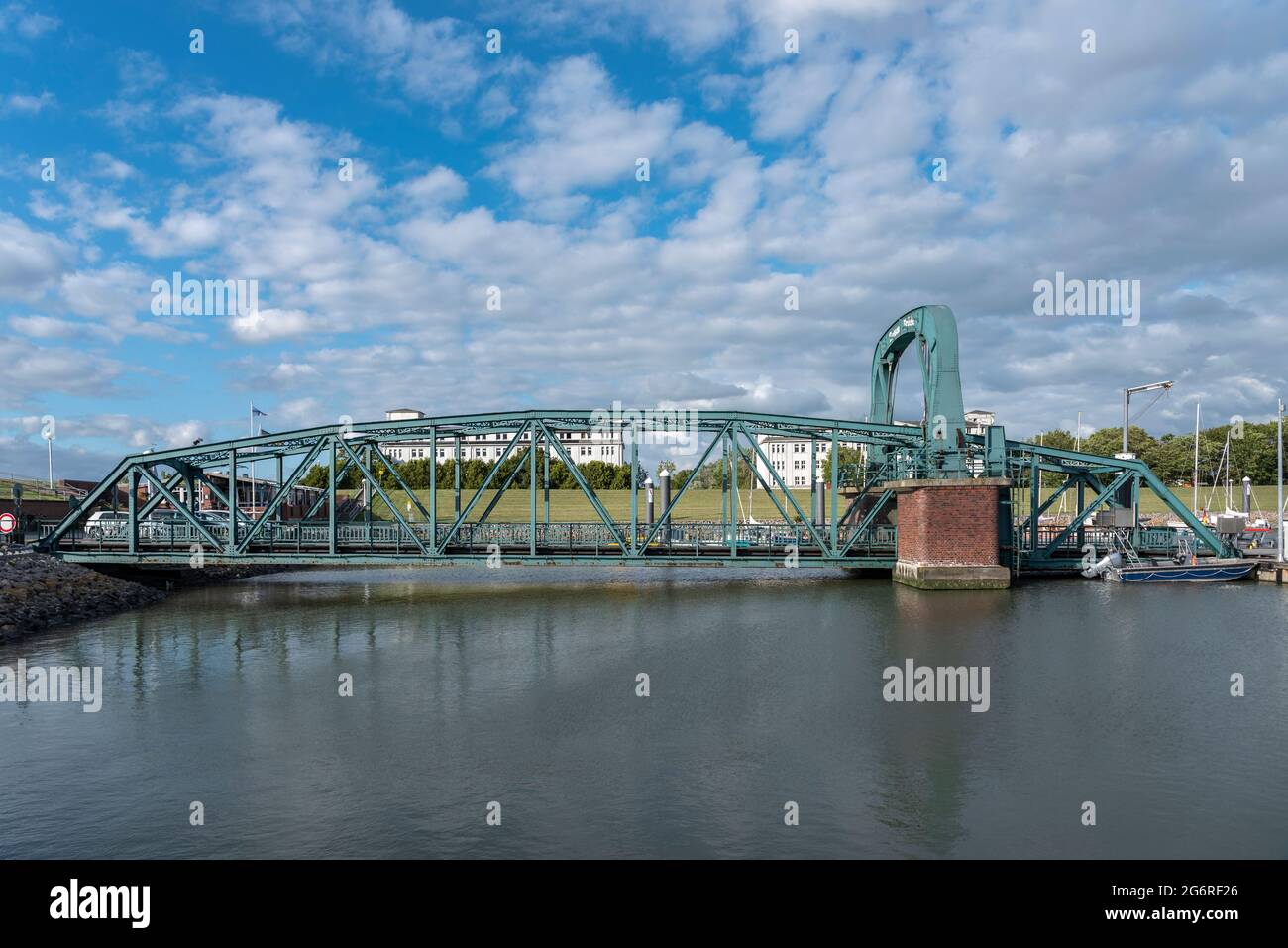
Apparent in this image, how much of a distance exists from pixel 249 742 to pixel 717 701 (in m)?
8.89

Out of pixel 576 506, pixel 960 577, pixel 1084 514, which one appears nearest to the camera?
pixel 960 577

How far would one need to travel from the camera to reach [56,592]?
31.5 metres

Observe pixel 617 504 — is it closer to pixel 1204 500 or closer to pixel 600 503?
pixel 600 503

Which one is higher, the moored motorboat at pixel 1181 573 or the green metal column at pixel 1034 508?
the green metal column at pixel 1034 508

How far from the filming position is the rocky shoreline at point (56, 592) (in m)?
27.9


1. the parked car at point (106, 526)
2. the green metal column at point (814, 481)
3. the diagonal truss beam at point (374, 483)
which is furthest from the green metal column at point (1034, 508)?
the parked car at point (106, 526)

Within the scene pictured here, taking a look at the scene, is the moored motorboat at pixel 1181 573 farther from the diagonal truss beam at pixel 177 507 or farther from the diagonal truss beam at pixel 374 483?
the diagonal truss beam at pixel 177 507

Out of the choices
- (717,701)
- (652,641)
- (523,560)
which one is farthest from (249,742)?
(523,560)

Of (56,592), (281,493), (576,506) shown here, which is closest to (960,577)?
(281,493)

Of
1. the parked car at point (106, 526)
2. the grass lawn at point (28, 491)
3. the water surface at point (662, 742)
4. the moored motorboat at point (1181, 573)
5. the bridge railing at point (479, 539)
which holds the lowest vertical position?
the water surface at point (662, 742)

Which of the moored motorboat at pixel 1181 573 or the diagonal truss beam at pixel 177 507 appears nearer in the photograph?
the diagonal truss beam at pixel 177 507

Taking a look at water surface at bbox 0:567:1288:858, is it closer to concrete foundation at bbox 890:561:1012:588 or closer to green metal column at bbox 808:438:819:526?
concrete foundation at bbox 890:561:1012:588
